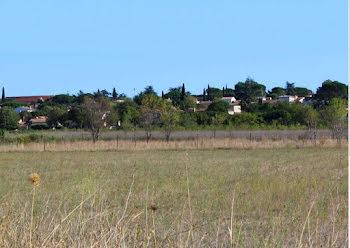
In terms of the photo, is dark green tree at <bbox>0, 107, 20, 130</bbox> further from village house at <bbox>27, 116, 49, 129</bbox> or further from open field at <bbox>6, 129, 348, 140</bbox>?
open field at <bbox>6, 129, 348, 140</bbox>

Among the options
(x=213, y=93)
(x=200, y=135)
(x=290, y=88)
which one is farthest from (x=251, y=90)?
(x=200, y=135)

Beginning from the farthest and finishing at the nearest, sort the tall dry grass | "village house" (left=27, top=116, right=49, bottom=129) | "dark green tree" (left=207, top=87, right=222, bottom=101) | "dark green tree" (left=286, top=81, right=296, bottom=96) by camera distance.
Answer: "dark green tree" (left=286, top=81, right=296, bottom=96)
"dark green tree" (left=207, top=87, right=222, bottom=101)
"village house" (left=27, top=116, right=49, bottom=129)
the tall dry grass

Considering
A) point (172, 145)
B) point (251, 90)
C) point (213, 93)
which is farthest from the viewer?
point (213, 93)

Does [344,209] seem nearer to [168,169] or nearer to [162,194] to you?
[162,194]

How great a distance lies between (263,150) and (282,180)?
56.9 ft

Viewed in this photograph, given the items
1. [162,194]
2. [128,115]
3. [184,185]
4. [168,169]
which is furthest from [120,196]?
[128,115]

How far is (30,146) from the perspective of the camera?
1314 inches

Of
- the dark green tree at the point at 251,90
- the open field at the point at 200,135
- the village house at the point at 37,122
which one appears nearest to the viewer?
the open field at the point at 200,135

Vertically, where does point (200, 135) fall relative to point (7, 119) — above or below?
below

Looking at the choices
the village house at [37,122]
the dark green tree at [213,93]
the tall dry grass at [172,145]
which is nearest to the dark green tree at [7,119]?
the village house at [37,122]

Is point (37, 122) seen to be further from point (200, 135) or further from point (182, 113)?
point (200, 135)

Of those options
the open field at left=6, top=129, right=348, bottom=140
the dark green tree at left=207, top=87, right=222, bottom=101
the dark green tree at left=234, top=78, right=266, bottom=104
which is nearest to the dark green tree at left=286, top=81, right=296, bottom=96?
the dark green tree at left=207, top=87, right=222, bottom=101

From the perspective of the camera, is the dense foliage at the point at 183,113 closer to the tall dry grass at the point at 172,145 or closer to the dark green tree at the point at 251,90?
the dark green tree at the point at 251,90

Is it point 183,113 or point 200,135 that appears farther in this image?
point 183,113
